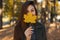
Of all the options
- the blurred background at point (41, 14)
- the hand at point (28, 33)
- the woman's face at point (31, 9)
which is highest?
the woman's face at point (31, 9)

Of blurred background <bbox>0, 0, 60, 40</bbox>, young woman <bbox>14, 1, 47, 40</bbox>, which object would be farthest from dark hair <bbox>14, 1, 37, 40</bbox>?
blurred background <bbox>0, 0, 60, 40</bbox>

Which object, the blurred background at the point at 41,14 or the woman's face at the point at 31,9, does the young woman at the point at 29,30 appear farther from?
the blurred background at the point at 41,14

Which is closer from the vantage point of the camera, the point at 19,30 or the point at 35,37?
the point at 35,37

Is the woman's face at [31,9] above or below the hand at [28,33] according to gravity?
above

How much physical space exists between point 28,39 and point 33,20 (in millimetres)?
269

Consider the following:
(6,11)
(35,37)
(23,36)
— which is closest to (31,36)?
(35,37)

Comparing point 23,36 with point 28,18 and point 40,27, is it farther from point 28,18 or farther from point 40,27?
point 28,18

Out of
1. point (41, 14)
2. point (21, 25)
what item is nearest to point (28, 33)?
point (21, 25)

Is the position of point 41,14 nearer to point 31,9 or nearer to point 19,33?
point 19,33

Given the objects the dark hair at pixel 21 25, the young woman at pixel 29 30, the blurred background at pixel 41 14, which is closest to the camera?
the young woman at pixel 29 30

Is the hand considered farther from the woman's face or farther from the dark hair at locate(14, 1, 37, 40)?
the woman's face

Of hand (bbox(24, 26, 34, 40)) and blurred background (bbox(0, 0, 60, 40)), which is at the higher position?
hand (bbox(24, 26, 34, 40))

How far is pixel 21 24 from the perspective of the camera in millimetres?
2248

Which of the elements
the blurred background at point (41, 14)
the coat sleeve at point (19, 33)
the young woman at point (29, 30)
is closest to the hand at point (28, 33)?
the young woman at point (29, 30)
